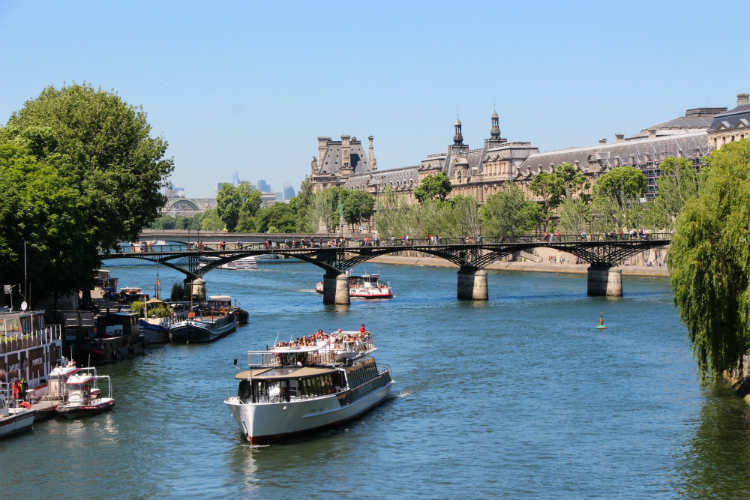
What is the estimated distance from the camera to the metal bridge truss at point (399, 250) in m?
89.3

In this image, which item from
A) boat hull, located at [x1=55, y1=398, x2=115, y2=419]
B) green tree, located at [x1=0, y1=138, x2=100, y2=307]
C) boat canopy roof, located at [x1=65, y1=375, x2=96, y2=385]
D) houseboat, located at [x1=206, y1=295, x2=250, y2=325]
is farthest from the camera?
houseboat, located at [x1=206, y1=295, x2=250, y2=325]

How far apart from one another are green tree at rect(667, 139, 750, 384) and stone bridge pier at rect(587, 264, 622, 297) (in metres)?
54.3

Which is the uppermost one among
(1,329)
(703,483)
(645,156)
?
(645,156)

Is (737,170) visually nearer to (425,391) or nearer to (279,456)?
(425,391)

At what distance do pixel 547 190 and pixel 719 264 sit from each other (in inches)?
4912

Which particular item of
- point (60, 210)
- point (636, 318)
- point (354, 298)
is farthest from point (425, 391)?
point (354, 298)

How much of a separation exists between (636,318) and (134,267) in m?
104

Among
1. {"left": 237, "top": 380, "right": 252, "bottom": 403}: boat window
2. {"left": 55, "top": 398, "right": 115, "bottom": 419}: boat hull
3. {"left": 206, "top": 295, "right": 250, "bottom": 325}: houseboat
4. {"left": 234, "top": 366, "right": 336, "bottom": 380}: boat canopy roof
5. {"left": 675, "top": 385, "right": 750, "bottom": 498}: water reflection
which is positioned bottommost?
{"left": 675, "top": 385, "right": 750, "bottom": 498}: water reflection

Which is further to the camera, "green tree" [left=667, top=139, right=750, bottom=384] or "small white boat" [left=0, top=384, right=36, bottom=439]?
"green tree" [left=667, top=139, right=750, bottom=384]

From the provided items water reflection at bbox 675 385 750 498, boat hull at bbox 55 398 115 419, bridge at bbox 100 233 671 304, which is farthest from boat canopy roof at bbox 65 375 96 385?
bridge at bbox 100 233 671 304

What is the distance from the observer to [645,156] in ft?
527

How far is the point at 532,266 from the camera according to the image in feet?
456

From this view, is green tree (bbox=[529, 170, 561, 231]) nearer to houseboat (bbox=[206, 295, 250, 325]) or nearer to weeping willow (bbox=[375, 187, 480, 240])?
weeping willow (bbox=[375, 187, 480, 240])

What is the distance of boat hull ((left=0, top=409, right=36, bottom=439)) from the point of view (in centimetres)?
3800
